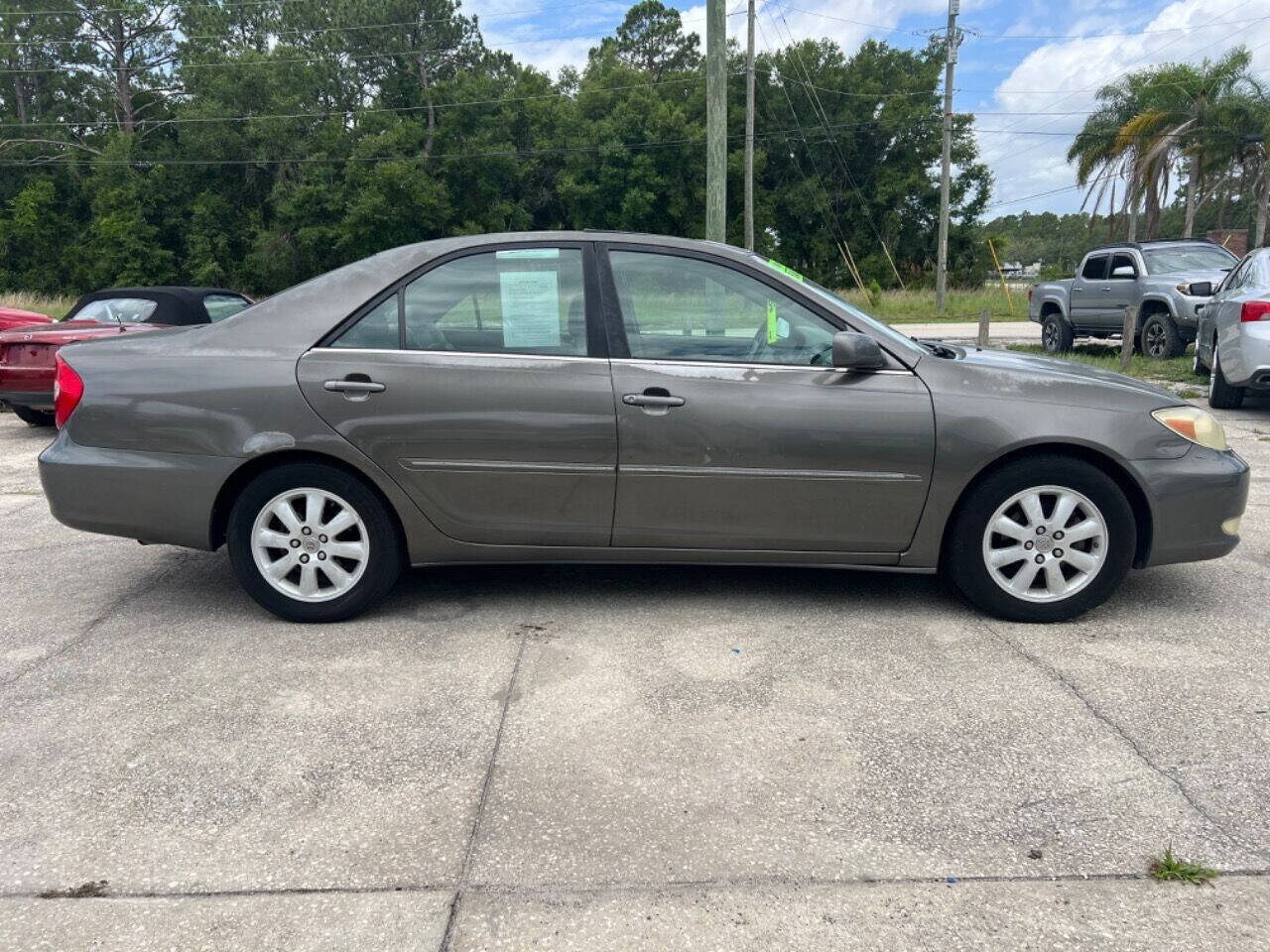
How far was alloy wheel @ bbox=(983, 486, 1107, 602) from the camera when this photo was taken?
13.1ft

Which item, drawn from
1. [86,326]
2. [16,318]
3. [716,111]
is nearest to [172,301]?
[86,326]

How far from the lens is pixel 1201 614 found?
4230 millimetres

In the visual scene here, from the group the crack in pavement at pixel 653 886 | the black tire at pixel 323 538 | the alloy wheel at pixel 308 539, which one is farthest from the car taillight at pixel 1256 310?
the alloy wheel at pixel 308 539

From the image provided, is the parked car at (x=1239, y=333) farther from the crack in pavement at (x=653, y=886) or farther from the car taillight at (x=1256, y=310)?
the crack in pavement at (x=653, y=886)

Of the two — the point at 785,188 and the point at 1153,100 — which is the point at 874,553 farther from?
the point at 785,188

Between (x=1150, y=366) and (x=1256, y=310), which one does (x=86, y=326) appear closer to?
(x=1256, y=310)

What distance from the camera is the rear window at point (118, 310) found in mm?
9547

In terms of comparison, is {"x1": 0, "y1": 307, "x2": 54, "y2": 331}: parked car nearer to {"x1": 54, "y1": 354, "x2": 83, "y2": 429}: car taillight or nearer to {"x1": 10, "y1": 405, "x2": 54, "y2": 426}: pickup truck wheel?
{"x1": 10, "y1": 405, "x2": 54, "y2": 426}: pickup truck wheel

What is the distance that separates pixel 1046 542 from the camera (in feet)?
13.2

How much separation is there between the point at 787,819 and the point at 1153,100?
3911cm

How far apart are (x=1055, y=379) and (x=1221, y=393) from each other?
7115 mm

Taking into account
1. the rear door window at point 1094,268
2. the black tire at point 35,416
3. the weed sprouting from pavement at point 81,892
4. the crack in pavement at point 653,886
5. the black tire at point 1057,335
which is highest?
the rear door window at point 1094,268

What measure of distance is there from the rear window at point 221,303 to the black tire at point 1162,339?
11.8m

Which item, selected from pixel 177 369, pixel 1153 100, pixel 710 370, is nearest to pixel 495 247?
pixel 710 370
